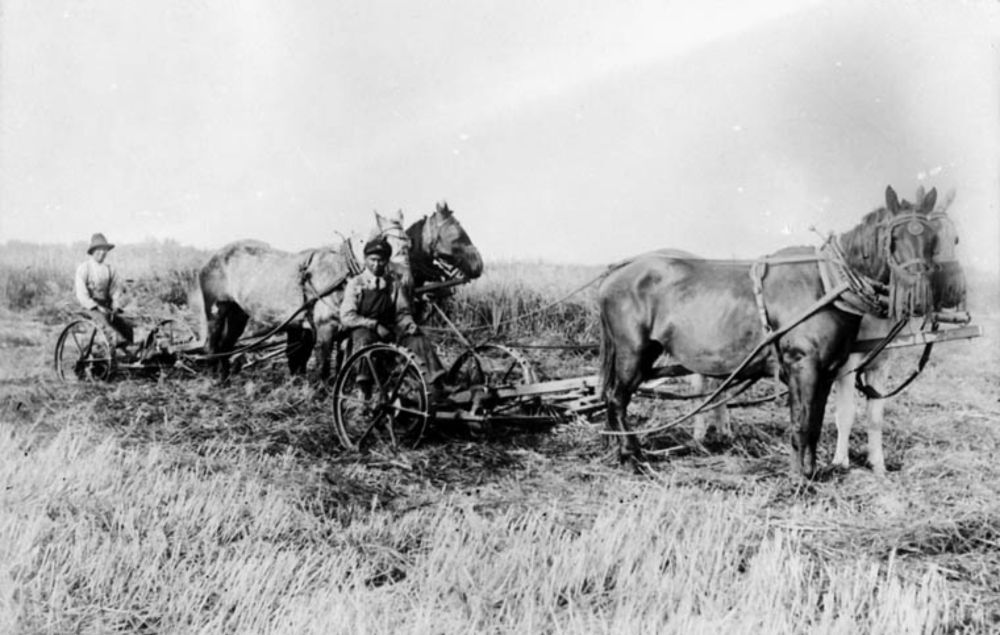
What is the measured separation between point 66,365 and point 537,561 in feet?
27.7

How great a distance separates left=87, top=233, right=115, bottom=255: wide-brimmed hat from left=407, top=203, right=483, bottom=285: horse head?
3764 millimetres

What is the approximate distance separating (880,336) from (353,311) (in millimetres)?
4440

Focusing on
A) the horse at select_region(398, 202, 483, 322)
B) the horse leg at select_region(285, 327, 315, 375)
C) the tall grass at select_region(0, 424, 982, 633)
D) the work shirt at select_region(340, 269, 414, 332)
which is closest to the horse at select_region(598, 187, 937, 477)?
the tall grass at select_region(0, 424, 982, 633)

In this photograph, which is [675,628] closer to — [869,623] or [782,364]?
[869,623]

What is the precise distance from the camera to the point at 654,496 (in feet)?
16.5

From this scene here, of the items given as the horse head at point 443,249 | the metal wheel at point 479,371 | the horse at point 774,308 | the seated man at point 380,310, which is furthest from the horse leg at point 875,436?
the horse head at point 443,249

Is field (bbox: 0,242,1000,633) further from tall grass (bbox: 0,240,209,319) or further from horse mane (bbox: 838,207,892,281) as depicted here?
tall grass (bbox: 0,240,209,319)

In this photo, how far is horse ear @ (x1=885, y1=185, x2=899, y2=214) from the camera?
5.04 m

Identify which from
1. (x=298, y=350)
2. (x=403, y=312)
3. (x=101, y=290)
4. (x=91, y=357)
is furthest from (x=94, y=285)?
(x=403, y=312)

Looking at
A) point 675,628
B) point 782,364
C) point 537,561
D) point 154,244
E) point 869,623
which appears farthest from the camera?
point 154,244

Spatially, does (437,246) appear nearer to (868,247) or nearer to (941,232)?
(868,247)

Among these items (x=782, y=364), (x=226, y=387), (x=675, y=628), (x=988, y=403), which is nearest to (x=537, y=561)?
(x=675, y=628)

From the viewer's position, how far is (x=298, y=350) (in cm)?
928

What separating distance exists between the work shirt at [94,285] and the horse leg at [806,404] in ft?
24.6
